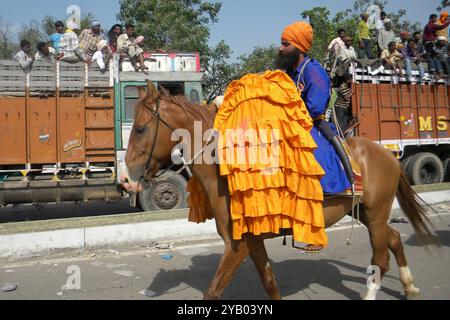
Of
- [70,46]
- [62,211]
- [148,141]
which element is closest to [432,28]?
[70,46]

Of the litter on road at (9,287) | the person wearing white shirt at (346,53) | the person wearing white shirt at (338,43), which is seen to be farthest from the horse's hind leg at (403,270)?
the person wearing white shirt at (338,43)

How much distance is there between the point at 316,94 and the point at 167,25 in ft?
54.6

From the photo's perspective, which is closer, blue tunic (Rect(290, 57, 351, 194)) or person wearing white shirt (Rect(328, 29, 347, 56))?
blue tunic (Rect(290, 57, 351, 194))

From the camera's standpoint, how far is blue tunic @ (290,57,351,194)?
3688 mm

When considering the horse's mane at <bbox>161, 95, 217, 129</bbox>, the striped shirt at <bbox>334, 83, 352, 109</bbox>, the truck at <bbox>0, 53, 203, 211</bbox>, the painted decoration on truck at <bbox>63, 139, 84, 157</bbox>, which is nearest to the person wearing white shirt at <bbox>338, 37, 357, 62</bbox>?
the striped shirt at <bbox>334, 83, 352, 109</bbox>

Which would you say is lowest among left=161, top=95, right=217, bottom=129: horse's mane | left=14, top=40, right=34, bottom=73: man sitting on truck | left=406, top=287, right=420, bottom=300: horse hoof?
left=406, top=287, right=420, bottom=300: horse hoof

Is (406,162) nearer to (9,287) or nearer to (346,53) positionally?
(346,53)

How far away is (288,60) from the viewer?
155 inches

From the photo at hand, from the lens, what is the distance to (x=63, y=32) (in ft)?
33.8

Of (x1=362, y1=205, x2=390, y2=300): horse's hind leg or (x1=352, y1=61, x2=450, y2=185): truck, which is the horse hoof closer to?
(x1=362, y1=205, x2=390, y2=300): horse's hind leg

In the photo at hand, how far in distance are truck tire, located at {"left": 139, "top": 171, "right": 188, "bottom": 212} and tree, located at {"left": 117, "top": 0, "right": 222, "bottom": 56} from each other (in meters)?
11.6
